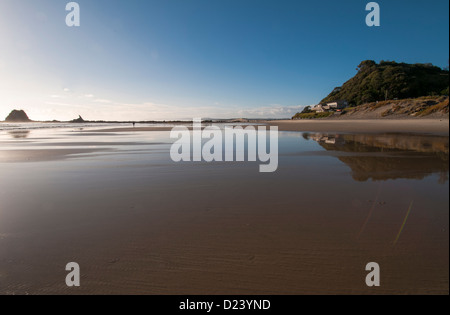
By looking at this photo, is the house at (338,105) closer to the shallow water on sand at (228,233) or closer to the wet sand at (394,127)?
the wet sand at (394,127)

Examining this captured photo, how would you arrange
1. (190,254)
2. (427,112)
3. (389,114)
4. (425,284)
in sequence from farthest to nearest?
(389,114), (427,112), (190,254), (425,284)

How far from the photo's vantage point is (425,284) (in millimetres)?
2443

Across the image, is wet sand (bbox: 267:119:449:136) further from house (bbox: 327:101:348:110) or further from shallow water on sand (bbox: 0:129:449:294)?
house (bbox: 327:101:348:110)

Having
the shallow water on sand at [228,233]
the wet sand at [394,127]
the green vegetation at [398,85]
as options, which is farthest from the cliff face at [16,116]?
the green vegetation at [398,85]

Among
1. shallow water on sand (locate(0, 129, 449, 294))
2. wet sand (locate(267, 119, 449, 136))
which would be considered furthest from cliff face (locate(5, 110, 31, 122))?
shallow water on sand (locate(0, 129, 449, 294))

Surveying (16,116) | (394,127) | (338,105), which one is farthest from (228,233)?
(16,116)

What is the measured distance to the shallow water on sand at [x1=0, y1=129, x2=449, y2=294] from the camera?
104 inches

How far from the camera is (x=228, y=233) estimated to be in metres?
3.71

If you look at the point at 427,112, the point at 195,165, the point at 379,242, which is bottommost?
the point at 379,242

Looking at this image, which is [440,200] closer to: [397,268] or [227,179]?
[397,268]

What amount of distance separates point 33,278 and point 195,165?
679 centimetres

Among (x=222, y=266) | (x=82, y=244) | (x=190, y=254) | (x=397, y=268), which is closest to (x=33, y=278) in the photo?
(x=82, y=244)

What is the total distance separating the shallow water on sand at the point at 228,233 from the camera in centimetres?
263

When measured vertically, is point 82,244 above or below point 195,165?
below
